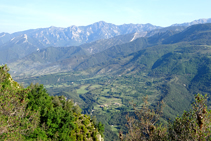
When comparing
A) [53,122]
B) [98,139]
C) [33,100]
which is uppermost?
[33,100]

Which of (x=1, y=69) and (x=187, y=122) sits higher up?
(x=1, y=69)

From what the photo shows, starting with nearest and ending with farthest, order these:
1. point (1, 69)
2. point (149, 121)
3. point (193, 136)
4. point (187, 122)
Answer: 1. point (193, 136)
2. point (187, 122)
3. point (149, 121)
4. point (1, 69)

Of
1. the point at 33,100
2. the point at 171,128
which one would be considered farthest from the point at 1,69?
the point at 171,128

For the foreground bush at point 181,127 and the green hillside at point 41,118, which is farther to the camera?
the green hillside at point 41,118

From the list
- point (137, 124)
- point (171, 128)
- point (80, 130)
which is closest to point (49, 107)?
point (80, 130)

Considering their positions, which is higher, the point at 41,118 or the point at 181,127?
the point at 181,127

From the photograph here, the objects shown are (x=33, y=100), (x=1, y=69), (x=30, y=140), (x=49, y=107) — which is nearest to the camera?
(x=30, y=140)

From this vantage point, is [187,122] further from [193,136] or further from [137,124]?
[137,124]

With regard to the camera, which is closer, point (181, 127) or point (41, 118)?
point (181, 127)

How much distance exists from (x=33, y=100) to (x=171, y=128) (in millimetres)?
42332

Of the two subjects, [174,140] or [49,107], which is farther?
[49,107]

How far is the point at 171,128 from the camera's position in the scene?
28.6 m

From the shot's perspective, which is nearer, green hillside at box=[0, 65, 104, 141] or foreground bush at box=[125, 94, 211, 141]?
foreground bush at box=[125, 94, 211, 141]

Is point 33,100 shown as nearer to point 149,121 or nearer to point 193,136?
point 149,121
